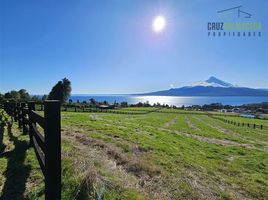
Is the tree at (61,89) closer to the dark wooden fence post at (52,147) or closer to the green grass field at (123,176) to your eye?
A: the green grass field at (123,176)

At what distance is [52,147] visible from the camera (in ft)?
11.1

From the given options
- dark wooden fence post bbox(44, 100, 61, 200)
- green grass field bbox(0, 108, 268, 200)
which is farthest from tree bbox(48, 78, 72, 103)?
dark wooden fence post bbox(44, 100, 61, 200)

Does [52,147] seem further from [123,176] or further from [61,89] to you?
[61,89]

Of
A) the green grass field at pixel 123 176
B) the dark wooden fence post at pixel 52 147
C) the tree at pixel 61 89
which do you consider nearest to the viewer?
the dark wooden fence post at pixel 52 147

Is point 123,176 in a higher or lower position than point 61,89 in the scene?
lower

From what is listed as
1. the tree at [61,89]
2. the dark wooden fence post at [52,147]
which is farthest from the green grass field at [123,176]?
the tree at [61,89]

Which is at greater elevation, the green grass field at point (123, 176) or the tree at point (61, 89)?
→ the tree at point (61, 89)

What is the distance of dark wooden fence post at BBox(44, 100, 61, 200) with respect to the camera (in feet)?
10.8

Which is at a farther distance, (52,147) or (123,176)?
A: (123,176)

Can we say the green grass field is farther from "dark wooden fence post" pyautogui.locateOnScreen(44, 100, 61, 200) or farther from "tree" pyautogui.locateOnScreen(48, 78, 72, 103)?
"tree" pyautogui.locateOnScreen(48, 78, 72, 103)

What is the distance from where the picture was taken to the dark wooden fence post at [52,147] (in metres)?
3.29

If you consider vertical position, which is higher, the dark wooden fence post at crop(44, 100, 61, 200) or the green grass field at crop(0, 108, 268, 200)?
the dark wooden fence post at crop(44, 100, 61, 200)

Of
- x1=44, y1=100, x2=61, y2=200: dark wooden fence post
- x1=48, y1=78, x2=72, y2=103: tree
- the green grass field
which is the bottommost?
the green grass field

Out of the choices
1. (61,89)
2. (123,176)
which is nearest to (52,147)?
(123,176)
